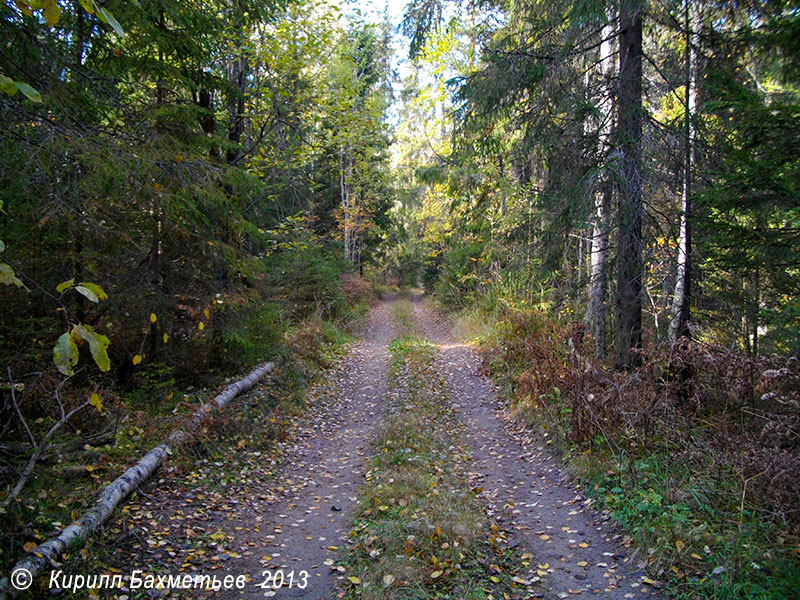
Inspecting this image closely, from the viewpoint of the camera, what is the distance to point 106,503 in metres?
4.62

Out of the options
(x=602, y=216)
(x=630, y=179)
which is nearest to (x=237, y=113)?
(x=602, y=216)

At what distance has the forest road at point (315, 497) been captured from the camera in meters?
4.48

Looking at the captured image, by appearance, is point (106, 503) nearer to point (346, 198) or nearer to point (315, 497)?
point (315, 497)

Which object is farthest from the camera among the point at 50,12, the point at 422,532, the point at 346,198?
the point at 346,198

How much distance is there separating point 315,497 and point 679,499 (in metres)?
4.13

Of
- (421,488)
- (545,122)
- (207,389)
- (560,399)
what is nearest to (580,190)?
(545,122)

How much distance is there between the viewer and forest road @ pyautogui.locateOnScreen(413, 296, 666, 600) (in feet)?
13.7

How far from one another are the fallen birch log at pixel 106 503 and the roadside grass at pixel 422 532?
7.54 ft

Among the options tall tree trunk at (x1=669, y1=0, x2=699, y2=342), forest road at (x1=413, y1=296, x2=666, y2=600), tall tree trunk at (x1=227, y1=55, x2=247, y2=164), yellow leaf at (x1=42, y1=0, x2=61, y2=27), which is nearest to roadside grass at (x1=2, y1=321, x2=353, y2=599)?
forest road at (x1=413, y1=296, x2=666, y2=600)

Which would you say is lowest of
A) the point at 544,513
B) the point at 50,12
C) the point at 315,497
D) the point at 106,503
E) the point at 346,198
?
the point at 315,497

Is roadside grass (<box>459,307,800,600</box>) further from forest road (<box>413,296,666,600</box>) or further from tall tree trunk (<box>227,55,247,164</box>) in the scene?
tall tree trunk (<box>227,55,247,164</box>)

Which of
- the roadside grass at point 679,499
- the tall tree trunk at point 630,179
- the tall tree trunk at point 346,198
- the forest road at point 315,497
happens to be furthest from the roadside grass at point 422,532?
the tall tree trunk at point 346,198

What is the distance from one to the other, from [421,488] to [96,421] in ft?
13.4

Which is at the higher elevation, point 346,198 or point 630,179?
point 346,198
